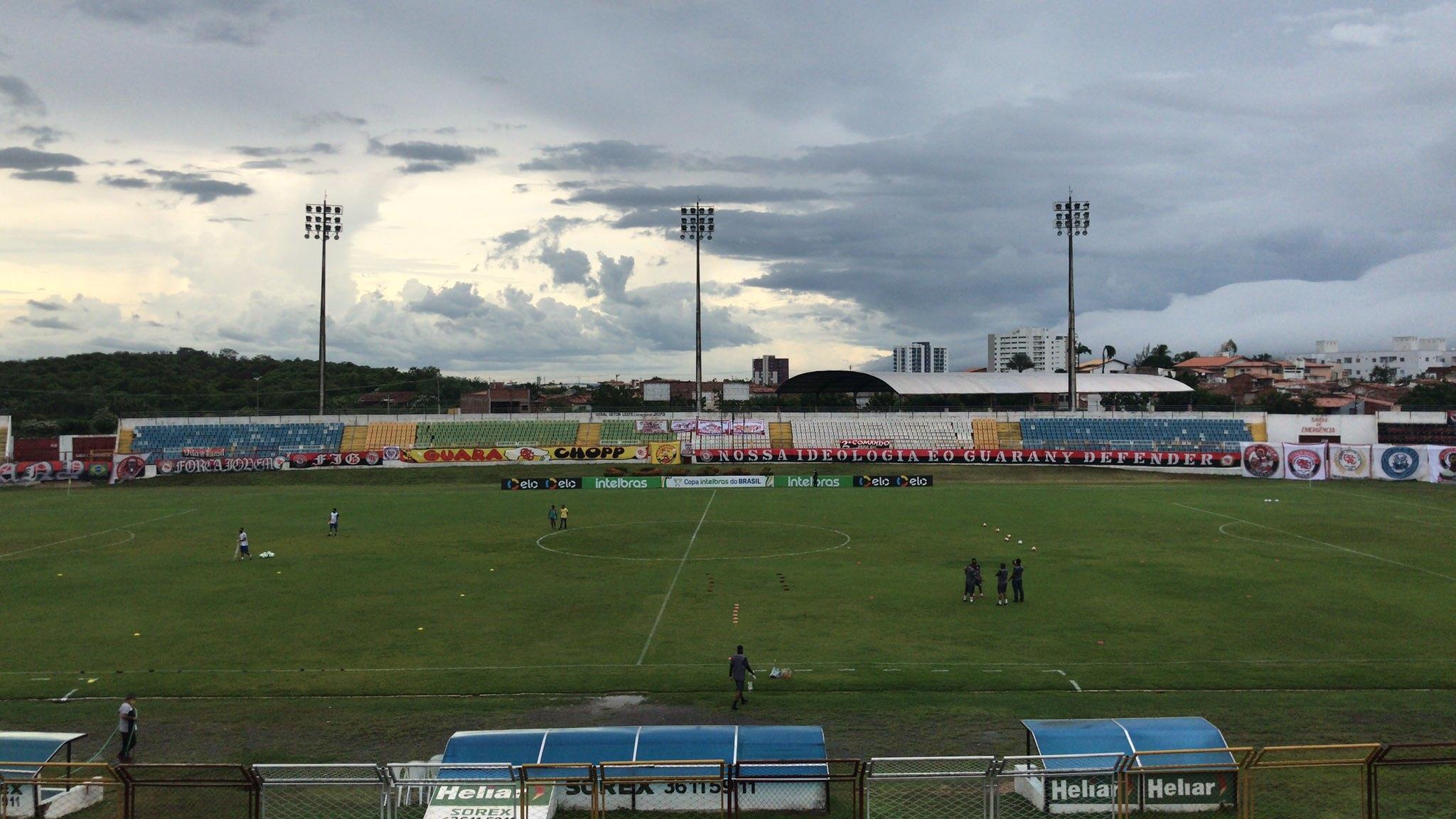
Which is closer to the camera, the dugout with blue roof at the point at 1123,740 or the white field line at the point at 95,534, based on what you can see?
the dugout with blue roof at the point at 1123,740

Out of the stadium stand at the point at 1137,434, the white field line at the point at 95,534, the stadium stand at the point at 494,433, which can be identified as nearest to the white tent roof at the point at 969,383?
the stadium stand at the point at 1137,434

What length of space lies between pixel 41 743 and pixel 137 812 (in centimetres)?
186

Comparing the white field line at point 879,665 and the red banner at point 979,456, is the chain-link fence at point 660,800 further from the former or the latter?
the red banner at point 979,456

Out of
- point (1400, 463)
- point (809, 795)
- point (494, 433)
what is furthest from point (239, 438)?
point (1400, 463)

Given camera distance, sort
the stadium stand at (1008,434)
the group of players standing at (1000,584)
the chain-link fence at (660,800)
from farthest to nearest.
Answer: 1. the stadium stand at (1008,434)
2. the group of players standing at (1000,584)
3. the chain-link fence at (660,800)

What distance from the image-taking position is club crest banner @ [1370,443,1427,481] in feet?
234

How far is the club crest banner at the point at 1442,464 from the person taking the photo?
69.8 meters

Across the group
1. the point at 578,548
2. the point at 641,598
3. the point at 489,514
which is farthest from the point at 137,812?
the point at 489,514

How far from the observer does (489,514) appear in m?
56.7

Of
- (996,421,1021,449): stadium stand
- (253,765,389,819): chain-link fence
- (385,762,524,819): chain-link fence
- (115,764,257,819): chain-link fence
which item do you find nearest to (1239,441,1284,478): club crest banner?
(996,421,1021,449): stadium stand

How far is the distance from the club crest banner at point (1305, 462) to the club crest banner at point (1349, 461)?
0.64m

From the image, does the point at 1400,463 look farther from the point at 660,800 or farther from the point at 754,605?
the point at 660,800

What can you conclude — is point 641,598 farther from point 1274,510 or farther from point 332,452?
point 332,452

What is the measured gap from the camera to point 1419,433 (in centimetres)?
8488
